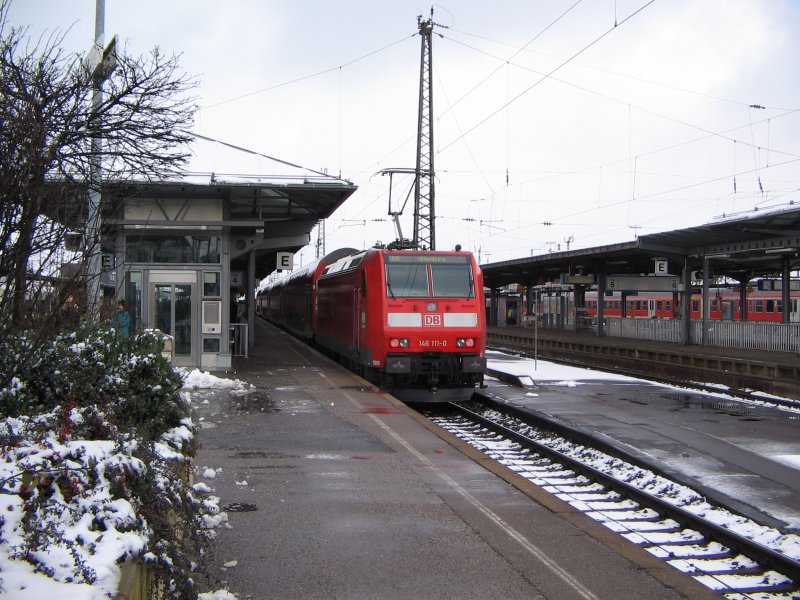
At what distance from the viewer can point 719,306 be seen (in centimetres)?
4366

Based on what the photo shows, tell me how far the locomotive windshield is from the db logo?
0.40m

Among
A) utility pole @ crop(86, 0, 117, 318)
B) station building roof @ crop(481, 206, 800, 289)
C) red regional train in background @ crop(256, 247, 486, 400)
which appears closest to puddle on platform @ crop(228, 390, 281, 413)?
red regional train in background @ crop(256, 247, 486, 400)

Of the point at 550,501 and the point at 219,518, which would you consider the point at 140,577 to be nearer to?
the point at 219,518

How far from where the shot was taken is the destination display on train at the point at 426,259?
49.0ft

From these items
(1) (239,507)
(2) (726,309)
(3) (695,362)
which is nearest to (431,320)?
(1) (239,507)

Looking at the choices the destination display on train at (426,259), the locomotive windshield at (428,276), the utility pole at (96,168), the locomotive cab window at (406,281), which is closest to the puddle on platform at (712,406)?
the locomotive windshield at (428,276)

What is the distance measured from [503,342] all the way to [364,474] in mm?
31288

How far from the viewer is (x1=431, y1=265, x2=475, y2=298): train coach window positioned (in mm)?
14914

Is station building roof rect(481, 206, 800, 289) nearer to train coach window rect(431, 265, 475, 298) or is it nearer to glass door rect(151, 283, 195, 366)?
train coach window rect(431, 265, 475, 298)

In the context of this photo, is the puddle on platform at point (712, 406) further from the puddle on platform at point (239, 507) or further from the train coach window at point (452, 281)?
the puddle on platform at point (239, 507)

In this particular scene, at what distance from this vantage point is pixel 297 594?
185 inches

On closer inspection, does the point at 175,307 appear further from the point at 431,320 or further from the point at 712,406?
the point at 712,406

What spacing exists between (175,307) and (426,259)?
19.0 feet

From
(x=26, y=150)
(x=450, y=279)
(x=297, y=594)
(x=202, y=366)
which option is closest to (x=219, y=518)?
(x=297, y=594)
